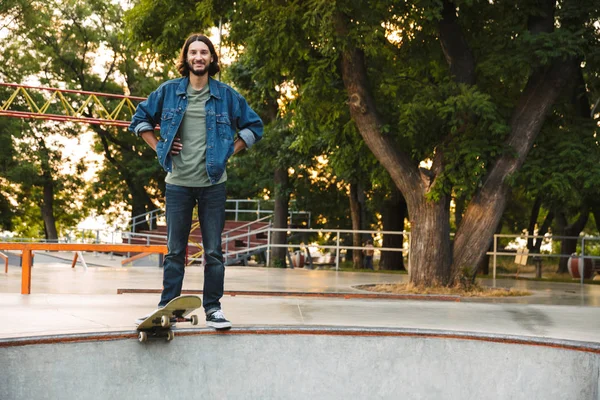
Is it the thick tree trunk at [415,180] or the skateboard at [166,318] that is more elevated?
the thick tree trunk at [415,180]

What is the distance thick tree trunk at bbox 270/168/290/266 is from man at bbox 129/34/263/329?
20.8m

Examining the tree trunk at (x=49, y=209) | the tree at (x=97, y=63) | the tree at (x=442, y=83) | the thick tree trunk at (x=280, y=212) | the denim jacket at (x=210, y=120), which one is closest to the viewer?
the denim jacket at (x=210, y=120)

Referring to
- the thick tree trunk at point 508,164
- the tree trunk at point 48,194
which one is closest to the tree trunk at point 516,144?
the thick tree trunk at point 508,164

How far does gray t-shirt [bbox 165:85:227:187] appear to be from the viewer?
5.66 metres

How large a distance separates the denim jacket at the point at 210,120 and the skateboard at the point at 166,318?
90 centimetres

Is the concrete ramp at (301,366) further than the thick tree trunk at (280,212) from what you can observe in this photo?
No

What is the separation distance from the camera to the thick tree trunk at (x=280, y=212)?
27.3 meters

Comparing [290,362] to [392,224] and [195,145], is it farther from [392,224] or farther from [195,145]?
[392,224]

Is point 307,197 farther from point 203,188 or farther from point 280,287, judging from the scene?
point 203,188

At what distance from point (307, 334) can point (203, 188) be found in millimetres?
1372

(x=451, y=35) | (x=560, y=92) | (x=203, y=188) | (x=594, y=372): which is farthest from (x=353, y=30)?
(x=594, y=372)

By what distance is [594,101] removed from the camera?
2412cm

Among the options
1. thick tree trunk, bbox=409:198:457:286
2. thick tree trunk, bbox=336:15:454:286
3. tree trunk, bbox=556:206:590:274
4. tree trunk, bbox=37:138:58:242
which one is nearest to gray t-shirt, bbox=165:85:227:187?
thick tree trunk, bbox=336:15:454:286

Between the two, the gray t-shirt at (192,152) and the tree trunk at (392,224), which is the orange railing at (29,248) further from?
the tree trunk at (392,224)
